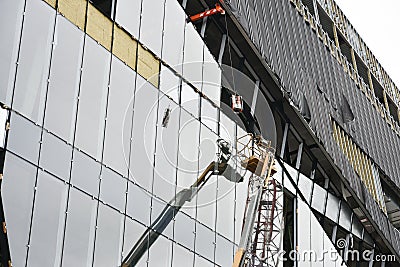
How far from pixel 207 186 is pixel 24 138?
10.5 metres

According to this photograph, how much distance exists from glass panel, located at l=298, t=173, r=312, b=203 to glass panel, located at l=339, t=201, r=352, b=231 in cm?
433

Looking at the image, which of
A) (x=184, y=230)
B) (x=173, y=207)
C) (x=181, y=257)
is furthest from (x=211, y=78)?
(x=181, y=257)

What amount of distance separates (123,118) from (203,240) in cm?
656

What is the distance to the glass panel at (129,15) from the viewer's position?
27250mm

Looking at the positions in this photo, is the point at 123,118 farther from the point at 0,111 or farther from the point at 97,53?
the point at 0,111

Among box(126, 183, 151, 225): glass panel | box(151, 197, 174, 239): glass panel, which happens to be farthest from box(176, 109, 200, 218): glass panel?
box(126, 183, 151, 225): glass panel

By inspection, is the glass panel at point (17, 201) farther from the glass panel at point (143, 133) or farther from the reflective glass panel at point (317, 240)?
the reflective glass panel at point (317, 240)

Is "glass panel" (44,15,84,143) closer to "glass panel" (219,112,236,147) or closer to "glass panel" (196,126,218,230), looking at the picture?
"glass panel" (196,126,218,230)

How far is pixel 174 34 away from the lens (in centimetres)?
3052

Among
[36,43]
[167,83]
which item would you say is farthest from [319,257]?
[36,43]

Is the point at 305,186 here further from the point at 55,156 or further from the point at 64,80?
the point at 55,156

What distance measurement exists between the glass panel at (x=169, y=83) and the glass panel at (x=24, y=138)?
24.7ft

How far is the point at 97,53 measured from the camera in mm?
25422

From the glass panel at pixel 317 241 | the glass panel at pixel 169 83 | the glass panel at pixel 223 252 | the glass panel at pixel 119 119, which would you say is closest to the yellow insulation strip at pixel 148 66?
the glass panel at pixel 169 83
